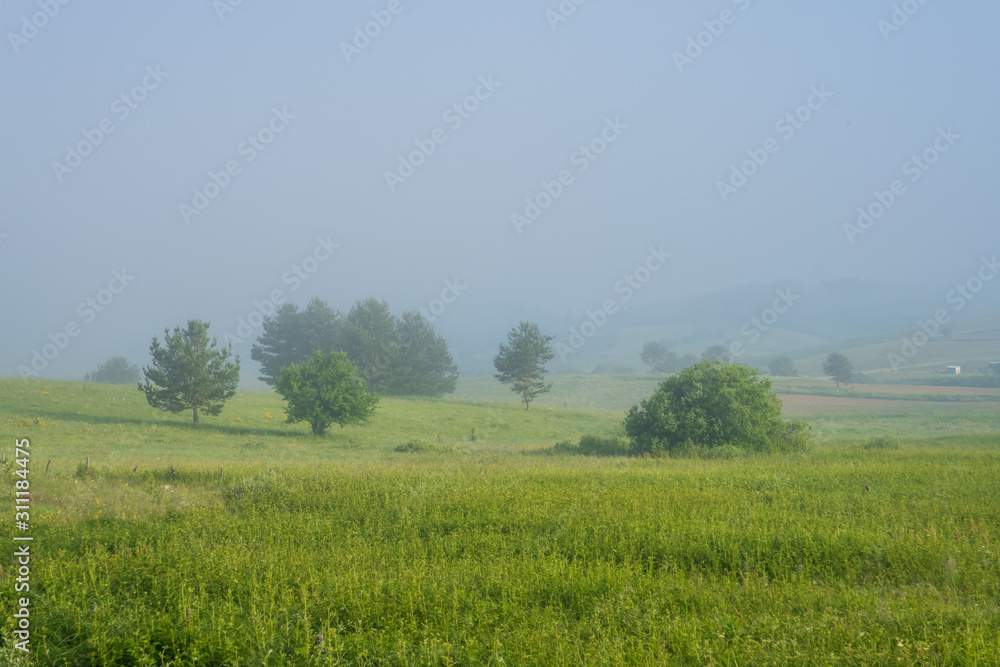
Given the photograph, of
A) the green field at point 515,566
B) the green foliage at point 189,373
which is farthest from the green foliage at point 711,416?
the green foliage at point 189,373

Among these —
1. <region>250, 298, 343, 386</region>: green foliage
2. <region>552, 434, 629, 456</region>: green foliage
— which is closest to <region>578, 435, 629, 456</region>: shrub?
<region>552, 434, 629, 456</region>: green foliage

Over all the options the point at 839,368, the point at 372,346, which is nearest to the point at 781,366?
the point at 839,368

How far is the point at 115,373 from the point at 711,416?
11406 cm

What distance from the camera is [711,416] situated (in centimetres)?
2752

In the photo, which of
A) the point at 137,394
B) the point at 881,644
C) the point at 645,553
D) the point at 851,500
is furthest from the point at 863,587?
the point at 137,394

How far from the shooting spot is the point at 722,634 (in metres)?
5.57

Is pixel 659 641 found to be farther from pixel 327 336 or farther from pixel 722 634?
pixel 327 336

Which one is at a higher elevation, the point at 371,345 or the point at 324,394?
the point at 371,345

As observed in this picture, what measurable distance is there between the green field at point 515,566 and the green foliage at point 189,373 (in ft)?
73.2

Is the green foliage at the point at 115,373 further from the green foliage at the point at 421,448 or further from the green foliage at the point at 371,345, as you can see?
the green foliage at the point at 421,448

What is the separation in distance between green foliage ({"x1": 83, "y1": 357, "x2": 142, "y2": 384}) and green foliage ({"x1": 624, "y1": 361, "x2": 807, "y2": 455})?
358ft

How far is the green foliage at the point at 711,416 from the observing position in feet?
87.7

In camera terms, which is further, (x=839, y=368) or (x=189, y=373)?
(x=839, y=368)

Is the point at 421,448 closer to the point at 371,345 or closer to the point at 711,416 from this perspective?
the point at 711,416
